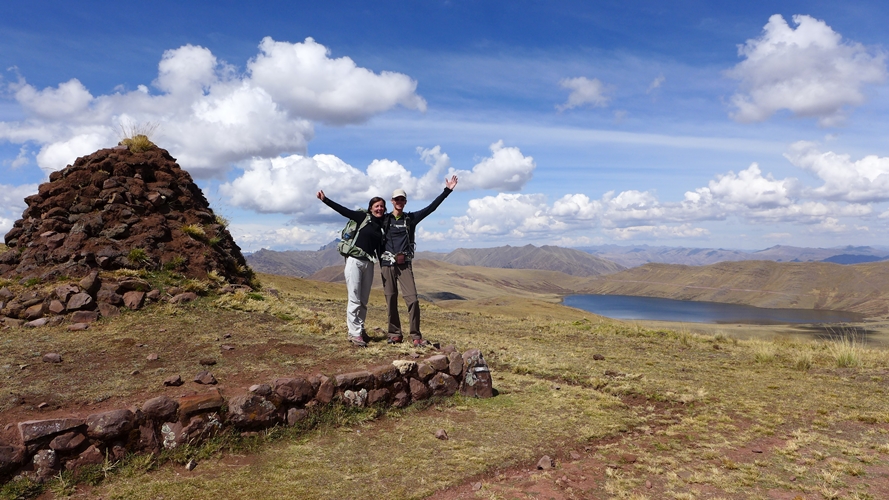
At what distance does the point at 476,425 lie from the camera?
7586 mm

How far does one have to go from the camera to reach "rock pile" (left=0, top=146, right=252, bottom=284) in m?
12.0

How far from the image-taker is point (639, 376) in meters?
10.9

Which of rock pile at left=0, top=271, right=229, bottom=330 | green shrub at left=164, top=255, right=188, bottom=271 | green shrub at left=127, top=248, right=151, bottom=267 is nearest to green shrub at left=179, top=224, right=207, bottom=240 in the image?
green shrub at left=164, top=255, right=188, bottom=271

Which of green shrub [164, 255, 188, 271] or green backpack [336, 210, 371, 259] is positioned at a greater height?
green backpack [336, 210, 371, 259]

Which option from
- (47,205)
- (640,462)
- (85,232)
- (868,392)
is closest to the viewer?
(640,462)

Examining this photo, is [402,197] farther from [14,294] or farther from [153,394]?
[14,294]

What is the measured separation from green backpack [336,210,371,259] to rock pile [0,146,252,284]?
18.8ft

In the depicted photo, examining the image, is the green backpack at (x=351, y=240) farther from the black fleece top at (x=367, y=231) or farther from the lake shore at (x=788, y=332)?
the lake shore at (x=788, y=332)

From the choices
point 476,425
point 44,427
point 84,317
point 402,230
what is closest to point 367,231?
point 402,230

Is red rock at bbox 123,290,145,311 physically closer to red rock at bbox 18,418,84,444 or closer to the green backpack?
the green backpack

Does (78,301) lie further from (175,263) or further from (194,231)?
(194,231)

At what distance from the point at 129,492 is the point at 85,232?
10152 mm

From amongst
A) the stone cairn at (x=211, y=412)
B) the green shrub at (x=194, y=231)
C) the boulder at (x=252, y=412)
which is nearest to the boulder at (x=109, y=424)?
the stone cairn at (x=211, y=412)

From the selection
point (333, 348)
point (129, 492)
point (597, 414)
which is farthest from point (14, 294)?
point (597, 414)
